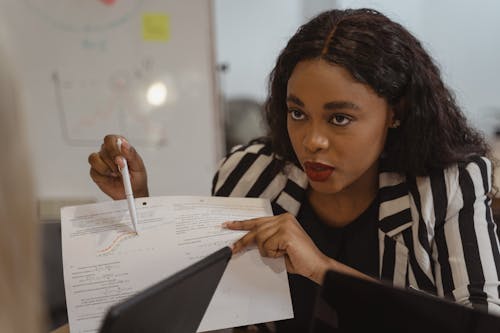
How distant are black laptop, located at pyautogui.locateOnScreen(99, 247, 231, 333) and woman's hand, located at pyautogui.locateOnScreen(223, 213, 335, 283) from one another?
0.11m

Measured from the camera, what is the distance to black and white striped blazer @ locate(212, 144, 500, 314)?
1.02m

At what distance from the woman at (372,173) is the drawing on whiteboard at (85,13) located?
1.23 metres

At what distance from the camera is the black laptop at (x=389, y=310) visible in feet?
1.99

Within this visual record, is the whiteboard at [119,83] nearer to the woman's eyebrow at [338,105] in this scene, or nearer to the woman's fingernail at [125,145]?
the woman's fingernail at [125,145]

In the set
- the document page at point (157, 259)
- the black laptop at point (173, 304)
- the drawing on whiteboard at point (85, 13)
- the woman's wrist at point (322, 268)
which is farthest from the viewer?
the drawing on whiteboard at point (85, 13)

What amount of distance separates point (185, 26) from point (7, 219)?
1927 millimetres

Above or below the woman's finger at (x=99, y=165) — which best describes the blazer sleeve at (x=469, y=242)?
below

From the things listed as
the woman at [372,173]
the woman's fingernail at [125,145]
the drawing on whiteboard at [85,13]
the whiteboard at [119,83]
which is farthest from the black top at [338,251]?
the drawing on whiteboard at [85,13]

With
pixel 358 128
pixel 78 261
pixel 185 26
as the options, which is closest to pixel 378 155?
pixel 358 128

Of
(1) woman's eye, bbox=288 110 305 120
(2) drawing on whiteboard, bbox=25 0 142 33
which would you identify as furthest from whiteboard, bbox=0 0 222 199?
Result: (1) woman's eye, bbox=288 110 305 120

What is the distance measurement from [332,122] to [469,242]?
0.38 m

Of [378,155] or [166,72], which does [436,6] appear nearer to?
[166,72]

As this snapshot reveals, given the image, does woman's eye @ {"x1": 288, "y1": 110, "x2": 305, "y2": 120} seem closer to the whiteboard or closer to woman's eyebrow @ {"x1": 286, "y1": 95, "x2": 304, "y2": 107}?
woman's eyebrow @ {"x1": 286, "y1": 95, "x2": 304, "y2": 107}

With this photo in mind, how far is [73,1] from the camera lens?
7.22 feet
